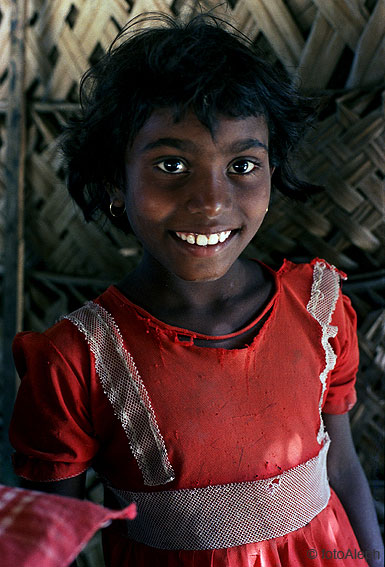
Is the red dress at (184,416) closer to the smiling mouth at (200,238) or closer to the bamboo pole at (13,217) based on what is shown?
the smiling mouth at (200,238)

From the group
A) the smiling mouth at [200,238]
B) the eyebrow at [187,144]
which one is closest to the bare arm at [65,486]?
the smiling mouth at [200,238]

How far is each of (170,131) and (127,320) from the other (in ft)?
0.95

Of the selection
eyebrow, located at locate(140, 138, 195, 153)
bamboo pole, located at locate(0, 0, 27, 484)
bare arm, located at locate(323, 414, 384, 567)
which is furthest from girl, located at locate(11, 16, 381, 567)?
bamboo pole, located at locate(0, 0, 27, 484)

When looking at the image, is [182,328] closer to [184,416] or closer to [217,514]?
[184,416]

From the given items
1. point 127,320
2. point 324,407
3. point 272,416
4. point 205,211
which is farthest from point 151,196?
point 324,407

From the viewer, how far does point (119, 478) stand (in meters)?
0.89

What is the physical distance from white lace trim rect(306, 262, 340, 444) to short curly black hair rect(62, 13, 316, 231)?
0.21 metres

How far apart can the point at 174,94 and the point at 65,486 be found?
57 centimetres

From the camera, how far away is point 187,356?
0.88 meters

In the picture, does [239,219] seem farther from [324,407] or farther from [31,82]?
[31,82]

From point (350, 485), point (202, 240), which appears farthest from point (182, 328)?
point (350, 485)

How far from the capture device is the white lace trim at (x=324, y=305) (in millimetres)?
985

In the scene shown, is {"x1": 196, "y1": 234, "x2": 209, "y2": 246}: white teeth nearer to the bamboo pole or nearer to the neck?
the neck

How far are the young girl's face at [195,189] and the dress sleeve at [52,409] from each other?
20 centimetres
